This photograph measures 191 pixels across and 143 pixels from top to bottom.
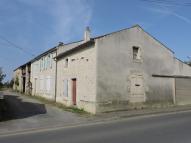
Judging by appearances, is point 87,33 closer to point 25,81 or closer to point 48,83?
point 48,83

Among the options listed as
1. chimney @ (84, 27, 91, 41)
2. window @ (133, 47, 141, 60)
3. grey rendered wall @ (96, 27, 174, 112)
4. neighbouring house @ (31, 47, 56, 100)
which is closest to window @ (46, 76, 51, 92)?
neighbouring house @ (31, 47, 56, 100)

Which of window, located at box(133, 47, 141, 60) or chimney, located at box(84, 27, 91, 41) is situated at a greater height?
chimney, located at box(84, 27, 91, 41)

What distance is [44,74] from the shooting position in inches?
1464

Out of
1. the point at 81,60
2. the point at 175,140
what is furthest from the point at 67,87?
the point at 175,140

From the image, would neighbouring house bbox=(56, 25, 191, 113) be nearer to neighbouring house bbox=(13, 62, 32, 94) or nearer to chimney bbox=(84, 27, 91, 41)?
chimney bbox=(84, 27, 91, 41)

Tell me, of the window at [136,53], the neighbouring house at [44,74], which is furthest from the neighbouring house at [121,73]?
the neighbouring house at [44,74]

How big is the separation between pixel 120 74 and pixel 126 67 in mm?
888

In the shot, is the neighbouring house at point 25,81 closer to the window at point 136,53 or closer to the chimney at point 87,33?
the chimney at point 87,33

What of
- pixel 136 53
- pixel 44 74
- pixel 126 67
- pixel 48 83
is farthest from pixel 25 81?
pixel 126 67

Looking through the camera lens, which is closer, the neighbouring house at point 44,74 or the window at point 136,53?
the window at point 136,53

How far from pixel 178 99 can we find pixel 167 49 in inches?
174

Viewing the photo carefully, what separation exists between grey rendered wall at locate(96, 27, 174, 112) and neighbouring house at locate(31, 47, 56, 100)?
1033 cm

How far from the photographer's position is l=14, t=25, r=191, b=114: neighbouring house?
22.1 metres

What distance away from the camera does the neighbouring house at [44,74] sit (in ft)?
108
